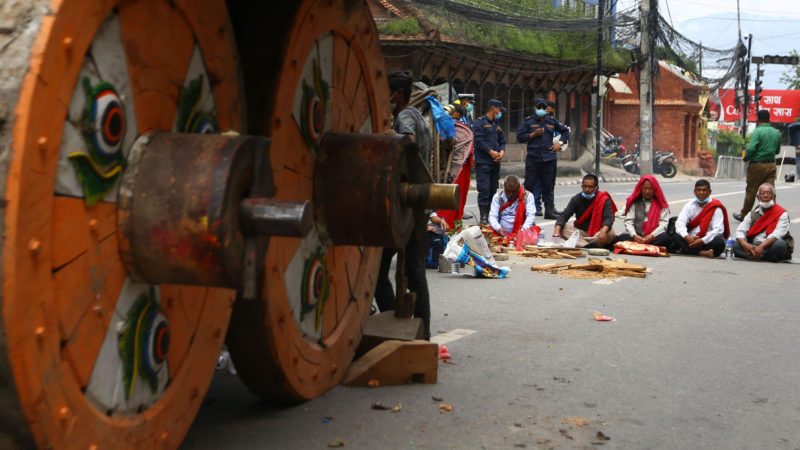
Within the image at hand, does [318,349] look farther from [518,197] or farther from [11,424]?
[518,197]

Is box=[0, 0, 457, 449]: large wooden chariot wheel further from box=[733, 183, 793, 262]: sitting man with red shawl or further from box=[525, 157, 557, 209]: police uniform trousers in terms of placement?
box=[525, 157, 557, 209]: police uniform trousers

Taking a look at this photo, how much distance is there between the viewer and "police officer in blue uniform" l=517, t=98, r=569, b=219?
13852 millimetres

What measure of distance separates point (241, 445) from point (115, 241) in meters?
1.40

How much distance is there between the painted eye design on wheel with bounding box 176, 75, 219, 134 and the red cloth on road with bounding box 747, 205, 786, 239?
8.76 meters

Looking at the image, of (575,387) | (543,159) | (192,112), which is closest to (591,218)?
(543,159)

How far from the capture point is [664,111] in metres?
44.3

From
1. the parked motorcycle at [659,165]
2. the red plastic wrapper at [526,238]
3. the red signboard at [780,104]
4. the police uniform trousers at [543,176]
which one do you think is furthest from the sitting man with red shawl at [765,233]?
the red signboard at [780,104]

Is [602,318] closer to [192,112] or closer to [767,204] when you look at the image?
[192,112]

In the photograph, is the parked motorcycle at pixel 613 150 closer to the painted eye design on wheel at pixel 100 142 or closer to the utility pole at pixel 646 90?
the utility pole at pixel 646 90

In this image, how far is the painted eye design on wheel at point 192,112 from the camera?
2.59 meters

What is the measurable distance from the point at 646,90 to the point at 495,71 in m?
5.52

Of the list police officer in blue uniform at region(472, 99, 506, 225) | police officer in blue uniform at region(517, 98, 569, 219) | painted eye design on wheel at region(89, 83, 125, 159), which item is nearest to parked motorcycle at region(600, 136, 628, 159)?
police officer in blue uniform at region(517, 98, 569, 219)

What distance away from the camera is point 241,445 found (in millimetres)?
3393

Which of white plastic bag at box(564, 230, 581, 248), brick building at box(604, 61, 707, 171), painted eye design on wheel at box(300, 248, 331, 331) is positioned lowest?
white plastic bag at box(564, 230, 581, 248)
